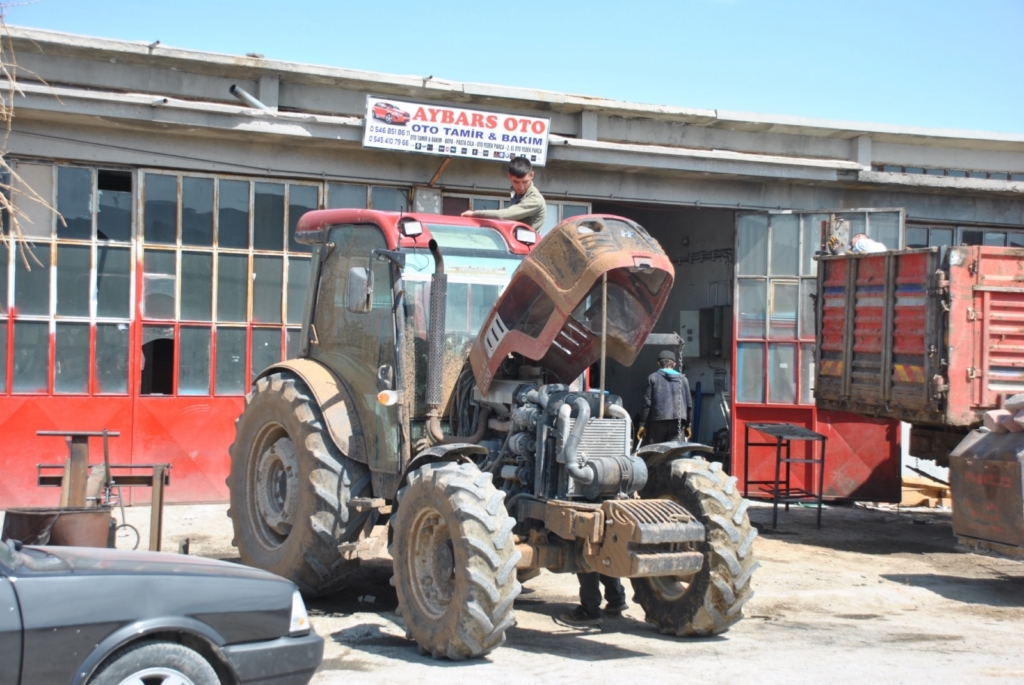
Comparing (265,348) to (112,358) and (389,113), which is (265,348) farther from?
(389,113)

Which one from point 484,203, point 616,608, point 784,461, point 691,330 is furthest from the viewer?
point 691,330

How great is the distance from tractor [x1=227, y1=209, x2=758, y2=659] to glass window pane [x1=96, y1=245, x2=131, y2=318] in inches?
164

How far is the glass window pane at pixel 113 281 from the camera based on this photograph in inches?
466

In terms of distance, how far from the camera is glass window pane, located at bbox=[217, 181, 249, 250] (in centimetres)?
1234

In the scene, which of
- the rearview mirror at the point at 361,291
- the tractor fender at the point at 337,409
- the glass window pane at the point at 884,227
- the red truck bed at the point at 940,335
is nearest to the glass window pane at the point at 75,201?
the tractor fender at the point at 337,409

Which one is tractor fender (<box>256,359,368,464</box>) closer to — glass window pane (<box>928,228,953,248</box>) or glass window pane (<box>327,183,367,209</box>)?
glass window pane (<box>327,183,367,209</box>)

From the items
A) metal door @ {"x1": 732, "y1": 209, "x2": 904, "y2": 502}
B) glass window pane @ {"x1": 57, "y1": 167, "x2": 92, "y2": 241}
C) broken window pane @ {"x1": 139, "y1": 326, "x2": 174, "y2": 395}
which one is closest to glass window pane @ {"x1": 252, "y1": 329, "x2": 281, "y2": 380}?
broken window pane @ {"x1": 139, "y1": 326, "x2": 174, "y2": 395}

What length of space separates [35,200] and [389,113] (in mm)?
3880

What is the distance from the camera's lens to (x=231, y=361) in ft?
40.8

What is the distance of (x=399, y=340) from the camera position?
742 cm

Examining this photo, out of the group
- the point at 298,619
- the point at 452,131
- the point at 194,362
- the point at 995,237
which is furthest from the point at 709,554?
the point at 995,237

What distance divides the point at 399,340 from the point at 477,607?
2139mm

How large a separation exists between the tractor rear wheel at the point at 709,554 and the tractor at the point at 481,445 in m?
0.01

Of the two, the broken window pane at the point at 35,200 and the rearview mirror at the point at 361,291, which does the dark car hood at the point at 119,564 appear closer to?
the rearview mirror at the point at 361,291
